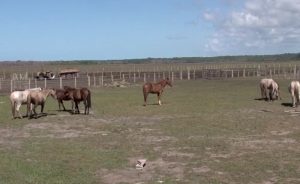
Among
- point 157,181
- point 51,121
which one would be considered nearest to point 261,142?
point 157,181

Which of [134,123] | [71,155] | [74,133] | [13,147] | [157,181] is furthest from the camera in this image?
[134,123]

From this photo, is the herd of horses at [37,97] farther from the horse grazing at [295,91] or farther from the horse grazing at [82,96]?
the horse grazing at [295,91]

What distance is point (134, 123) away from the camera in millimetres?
22484

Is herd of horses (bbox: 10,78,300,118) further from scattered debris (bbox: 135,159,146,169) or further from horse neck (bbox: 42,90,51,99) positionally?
scattered debris (bbox: 135,159,146,169)

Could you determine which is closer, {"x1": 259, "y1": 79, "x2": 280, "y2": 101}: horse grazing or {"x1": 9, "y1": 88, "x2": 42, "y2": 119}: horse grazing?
{"x1": 9, "y1": 88, "x2": 42, "y2": 119}: horse grazing

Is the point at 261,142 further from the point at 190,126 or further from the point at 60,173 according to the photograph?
the point at 60,173

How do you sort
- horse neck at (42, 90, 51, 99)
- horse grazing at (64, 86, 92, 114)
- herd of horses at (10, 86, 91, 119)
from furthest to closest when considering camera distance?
horse grazing at (64, 86, 92, 114), horse neck at (42, 90, 51, 99), herd of horses at (10, 86, 91, 119)

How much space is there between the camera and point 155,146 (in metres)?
16.7

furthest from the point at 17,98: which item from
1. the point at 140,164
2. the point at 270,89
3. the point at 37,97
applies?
the point at 270,89

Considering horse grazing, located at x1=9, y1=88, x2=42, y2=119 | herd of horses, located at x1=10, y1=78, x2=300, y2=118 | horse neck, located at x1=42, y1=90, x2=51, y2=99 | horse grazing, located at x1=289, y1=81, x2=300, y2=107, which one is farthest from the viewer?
horse grazing, located at x1=289, y1=81, x2=300, y2=107

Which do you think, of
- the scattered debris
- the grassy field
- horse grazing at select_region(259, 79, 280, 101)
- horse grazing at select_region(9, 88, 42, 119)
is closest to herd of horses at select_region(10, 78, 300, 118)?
horse grazing at select_region(9, 88, 42, 119)

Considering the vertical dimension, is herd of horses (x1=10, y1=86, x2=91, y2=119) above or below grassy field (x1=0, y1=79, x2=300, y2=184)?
above

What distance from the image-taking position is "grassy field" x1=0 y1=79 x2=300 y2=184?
1275 cm

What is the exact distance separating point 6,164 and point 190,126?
8952 mm
